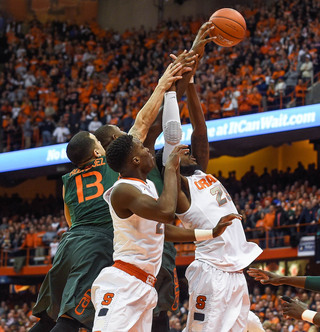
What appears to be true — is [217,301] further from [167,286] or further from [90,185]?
[90,185]

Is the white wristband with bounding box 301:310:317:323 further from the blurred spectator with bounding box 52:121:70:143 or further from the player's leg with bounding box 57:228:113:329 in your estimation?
the blurred spectator with bounding box 52:121:70:143

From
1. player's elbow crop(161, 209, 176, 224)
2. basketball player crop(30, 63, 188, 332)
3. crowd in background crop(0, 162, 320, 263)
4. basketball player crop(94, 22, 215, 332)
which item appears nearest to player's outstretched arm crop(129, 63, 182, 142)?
basketball player crop(30, 63, 188, 332)

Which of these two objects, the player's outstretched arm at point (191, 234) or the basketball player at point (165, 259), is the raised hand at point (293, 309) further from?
the basketball player at point (165, 259)

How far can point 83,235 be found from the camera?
17.4 ft

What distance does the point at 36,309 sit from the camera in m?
5.47

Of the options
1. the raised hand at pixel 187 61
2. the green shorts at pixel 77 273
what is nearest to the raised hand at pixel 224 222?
the green shorts at pixel 77 273

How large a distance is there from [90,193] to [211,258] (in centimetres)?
105

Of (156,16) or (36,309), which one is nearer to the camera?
(36,309)

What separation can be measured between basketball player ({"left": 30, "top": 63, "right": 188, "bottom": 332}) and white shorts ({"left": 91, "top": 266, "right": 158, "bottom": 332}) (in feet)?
1.50

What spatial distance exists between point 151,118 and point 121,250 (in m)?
1.22

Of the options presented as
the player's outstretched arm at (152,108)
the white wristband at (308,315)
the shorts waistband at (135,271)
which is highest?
the player's outstretched arm at (152,108)

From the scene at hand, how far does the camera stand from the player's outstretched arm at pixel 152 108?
17.6 ft

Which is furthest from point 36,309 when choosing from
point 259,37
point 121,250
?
point 259,37

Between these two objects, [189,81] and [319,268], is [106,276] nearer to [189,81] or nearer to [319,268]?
[189,81]
